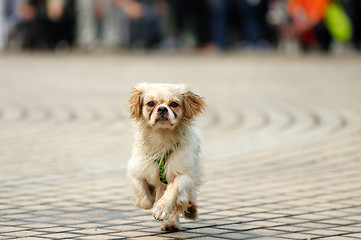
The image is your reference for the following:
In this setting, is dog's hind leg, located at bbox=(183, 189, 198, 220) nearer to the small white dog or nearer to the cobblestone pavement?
the small white dog

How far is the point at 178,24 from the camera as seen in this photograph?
26531mm

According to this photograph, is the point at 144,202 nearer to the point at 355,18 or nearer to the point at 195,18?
the point at 355,18

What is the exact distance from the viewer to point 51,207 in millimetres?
6215

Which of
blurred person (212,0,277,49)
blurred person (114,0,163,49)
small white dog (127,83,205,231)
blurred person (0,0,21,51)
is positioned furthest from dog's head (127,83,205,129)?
blurred person (0,0,21,51)

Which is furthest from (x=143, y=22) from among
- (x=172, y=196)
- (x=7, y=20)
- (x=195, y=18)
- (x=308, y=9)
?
(x=172, y=196)

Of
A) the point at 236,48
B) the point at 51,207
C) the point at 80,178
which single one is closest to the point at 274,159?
the point at 80,178

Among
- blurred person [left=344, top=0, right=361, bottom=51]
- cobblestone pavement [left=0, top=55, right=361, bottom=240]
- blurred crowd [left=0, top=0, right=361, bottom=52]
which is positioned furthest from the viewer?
blurred person [left=344, top=0, right=361, bottom=51]

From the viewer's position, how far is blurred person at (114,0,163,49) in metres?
26.2

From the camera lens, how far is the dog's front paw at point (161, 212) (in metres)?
4.96

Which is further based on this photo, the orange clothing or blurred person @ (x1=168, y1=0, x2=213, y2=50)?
blurred person @ (x1=168, y1=0, x2=213, y2=50)

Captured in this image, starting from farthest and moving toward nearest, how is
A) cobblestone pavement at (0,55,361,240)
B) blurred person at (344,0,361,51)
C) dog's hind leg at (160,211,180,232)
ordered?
blurred person at (344,0,361,51), cobblestone pavement at (0,55,361,240), dog's hind leg at (160,211,180,232)

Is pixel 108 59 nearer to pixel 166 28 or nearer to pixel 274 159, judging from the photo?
pixel 166 28

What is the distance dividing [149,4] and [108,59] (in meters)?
4.73

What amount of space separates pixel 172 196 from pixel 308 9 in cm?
1737
